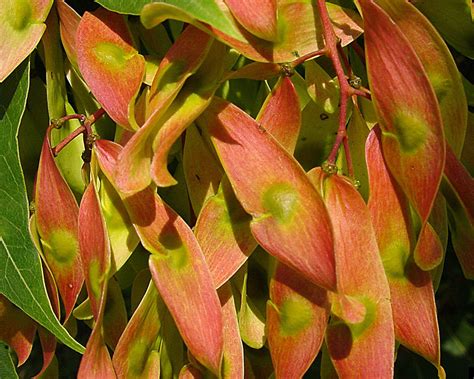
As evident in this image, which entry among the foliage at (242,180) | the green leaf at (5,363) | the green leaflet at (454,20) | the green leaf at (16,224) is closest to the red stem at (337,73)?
the foliage at (242,180)

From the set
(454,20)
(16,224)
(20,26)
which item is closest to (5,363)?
(16,224)

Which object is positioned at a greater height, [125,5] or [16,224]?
[125,5]

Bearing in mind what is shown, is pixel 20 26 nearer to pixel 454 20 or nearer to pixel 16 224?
pixel 16 224

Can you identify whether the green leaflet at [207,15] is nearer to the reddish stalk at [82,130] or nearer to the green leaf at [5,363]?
the reddish stalk at [82,130]

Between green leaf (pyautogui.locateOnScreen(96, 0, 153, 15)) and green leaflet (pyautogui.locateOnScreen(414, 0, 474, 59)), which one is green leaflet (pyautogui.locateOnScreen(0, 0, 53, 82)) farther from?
green leaflet (pyautogui.locateOnScreen(414, 0, 474, 59))

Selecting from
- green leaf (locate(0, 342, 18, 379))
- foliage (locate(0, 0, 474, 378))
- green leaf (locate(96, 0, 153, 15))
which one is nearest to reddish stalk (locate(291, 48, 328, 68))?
foliage (locate(0, 0, 474, 378))
